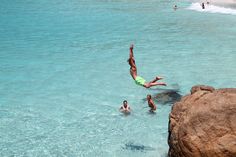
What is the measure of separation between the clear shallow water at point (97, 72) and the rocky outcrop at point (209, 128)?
3.61 metres

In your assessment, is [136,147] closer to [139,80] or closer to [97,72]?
[139,80]

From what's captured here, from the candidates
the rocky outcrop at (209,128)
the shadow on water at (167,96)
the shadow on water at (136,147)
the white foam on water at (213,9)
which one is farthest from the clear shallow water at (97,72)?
the rocky outcrop at (209,128)

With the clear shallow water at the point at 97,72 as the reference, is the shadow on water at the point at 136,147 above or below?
above

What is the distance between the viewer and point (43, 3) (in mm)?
63250

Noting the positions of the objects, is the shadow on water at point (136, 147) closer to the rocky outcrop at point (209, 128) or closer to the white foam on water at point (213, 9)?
the rocky outcrop at point (209, 128)

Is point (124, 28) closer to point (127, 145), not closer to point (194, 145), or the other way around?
point (127, 145)

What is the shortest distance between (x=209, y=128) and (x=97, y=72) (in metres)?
15.0

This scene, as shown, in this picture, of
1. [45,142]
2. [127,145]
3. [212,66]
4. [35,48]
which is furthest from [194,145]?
[35,48]

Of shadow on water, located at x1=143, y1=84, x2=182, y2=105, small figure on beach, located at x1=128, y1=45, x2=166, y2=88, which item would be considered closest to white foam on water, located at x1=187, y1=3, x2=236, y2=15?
shadow on water, located at x1=143, y1=84, x2=182, y2=105

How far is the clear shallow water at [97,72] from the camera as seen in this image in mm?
15747

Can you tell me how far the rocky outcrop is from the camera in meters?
9.88

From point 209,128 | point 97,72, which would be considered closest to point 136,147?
point 209,128

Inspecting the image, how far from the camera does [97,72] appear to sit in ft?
80.5

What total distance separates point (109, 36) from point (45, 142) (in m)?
21.1
